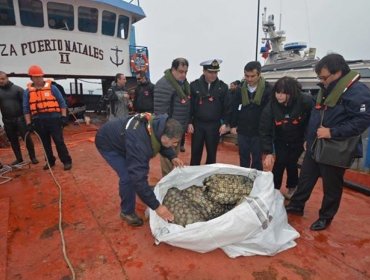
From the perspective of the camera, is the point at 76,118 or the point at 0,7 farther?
the point at 76,118

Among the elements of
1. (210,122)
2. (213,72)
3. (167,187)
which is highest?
(213,72)

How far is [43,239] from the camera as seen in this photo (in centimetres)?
263

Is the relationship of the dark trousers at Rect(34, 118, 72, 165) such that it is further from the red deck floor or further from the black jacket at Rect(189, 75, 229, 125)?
the black jacket at Rect(189, 75, 229, 125)

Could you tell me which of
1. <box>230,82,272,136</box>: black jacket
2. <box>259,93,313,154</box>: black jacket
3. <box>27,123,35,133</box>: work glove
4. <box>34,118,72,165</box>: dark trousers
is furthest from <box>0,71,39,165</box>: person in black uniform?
<box>259,93,313,154</box>: black jacket

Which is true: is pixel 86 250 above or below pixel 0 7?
below

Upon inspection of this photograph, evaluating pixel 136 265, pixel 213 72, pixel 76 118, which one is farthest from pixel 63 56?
pixel 136 265

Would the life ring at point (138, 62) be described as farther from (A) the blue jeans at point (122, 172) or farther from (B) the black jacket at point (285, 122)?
(A) the blue jeans at point (122, 172)

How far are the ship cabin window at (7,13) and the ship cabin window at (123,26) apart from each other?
3.33 meters

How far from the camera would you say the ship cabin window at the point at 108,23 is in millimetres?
10078

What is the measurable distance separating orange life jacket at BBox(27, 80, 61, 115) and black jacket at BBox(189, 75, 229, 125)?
7.24 feet

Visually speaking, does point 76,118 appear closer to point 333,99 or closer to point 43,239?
point 43,239

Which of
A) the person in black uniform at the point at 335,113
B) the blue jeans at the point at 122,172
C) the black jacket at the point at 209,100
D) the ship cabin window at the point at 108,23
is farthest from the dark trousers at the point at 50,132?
the ship cabin window at the point at 108,23

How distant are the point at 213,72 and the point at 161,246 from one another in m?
2.08

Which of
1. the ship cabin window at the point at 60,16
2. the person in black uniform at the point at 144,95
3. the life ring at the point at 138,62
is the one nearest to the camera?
the person in black uniform at the point at 144,95
